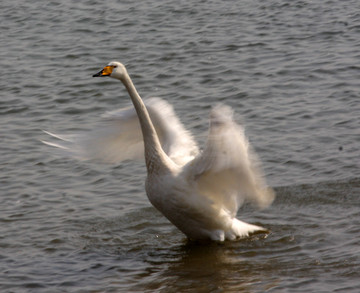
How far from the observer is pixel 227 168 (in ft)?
24.7

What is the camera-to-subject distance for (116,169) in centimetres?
1102

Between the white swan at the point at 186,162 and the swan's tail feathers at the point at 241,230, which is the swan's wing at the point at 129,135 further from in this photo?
the swan's tail feathers at the point at 241,230

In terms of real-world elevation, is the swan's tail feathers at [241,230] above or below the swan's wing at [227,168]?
below

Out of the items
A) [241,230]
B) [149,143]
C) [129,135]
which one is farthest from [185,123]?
[149,143]

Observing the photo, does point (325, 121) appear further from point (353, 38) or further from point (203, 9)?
point (203, 9)

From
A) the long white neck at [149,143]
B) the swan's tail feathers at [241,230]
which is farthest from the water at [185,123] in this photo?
the long white neck at [149,143]

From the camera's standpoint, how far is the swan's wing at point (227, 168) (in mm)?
7129

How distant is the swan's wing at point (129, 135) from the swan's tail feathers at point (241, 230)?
3.09ft

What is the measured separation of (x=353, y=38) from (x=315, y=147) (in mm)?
4676

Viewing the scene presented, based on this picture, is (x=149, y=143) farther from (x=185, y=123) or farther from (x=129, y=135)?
(x=185, y=123)

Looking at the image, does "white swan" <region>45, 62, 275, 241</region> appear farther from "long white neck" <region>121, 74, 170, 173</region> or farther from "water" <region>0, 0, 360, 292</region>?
"water" <region>0, 0, 360, 292</region>

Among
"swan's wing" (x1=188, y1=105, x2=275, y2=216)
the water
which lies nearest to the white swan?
"swan's wing" (x1=188, y1=105, x2=275, y2=216)

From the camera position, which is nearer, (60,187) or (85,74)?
(60,187)

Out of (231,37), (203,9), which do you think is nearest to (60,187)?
(231,37)
